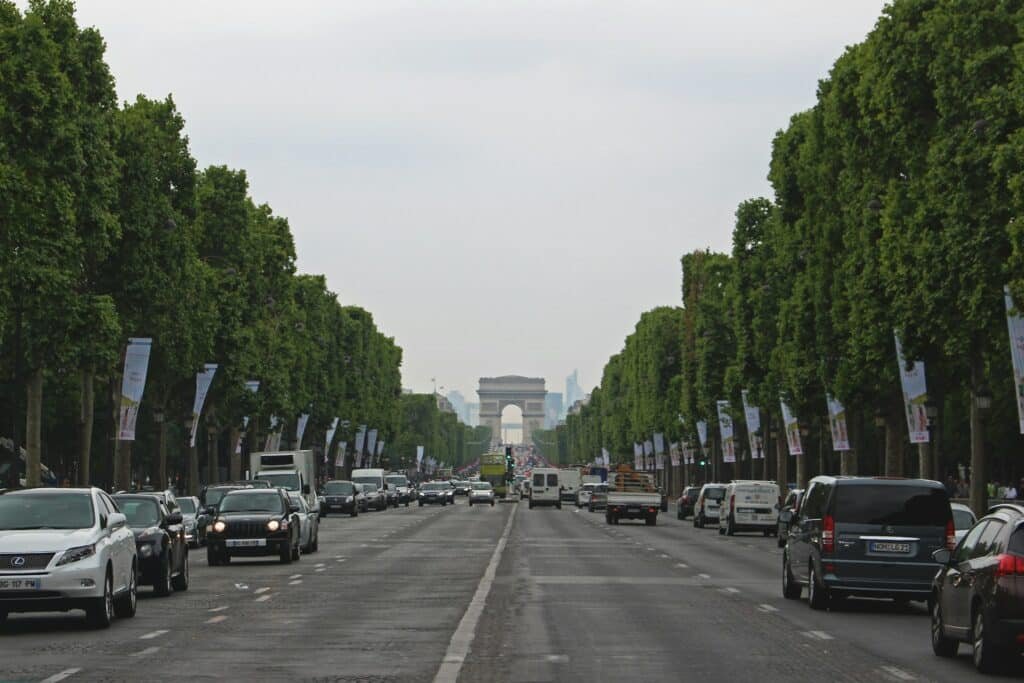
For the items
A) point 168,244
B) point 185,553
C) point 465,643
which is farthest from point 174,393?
point 465,643

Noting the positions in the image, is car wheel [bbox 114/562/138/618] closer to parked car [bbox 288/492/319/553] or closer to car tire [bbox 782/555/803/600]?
car tire [bbox 782/555/803/600]

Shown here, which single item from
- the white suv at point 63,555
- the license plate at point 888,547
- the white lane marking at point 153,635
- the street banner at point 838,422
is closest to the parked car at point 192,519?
the street banner at point 838,422

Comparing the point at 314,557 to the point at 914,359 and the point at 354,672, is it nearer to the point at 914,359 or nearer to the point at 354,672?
the point at 914,359

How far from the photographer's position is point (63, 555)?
72.7 ft

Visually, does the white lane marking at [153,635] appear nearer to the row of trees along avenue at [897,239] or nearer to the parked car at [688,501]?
the row of trees along avenue at [897,239]

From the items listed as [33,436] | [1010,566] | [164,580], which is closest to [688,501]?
[33,436]

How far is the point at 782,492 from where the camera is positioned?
82.4 meters

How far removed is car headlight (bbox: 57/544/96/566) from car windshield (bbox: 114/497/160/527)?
7.29 meters

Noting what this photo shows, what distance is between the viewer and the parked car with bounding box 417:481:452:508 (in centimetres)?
13300

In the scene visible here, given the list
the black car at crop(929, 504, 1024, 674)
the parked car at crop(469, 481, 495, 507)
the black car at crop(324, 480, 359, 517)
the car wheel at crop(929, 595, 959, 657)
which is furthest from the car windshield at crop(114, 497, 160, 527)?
the parked car at crop(469, 481, 495, 507)

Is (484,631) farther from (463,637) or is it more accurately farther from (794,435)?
(794,435)

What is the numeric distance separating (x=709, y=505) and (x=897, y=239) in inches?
1168

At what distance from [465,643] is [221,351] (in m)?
58.4

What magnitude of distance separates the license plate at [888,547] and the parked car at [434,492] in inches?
4250
